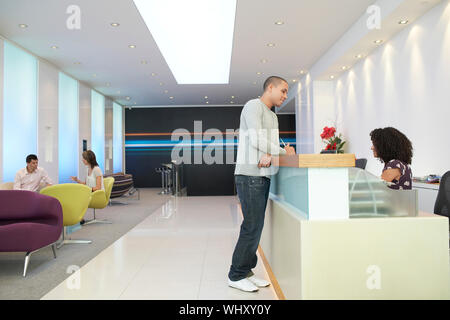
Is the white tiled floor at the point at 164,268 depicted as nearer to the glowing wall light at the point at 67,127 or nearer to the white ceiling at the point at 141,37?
the white ceiling at the point at 141,37

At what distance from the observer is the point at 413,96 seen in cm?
492

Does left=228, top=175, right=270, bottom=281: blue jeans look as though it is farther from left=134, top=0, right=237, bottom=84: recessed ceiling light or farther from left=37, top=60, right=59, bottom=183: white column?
left=37, top=60, right=59, bottom=183: white column

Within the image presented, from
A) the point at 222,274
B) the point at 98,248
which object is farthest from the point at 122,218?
the point at 222,274

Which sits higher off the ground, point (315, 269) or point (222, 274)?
point (315, 269)

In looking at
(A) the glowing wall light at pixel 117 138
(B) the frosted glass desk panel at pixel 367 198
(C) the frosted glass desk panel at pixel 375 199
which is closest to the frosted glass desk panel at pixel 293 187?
(B) the frosted glass desk panel at pixel 367 198

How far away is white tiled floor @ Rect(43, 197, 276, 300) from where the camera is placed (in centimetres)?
267

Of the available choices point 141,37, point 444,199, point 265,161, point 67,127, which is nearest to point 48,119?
point 67,127

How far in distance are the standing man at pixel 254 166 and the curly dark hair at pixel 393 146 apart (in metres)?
0.91

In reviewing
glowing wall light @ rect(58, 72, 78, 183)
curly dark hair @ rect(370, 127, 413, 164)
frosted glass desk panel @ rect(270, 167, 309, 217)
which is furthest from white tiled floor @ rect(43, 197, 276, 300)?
glowing wall light @ rect(58, 72, 78, 183)

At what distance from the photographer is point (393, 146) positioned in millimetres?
2846

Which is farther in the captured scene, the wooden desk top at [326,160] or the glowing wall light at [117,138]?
the glowing wall light at [117,138]

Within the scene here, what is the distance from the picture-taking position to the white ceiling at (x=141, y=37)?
5211 mm
